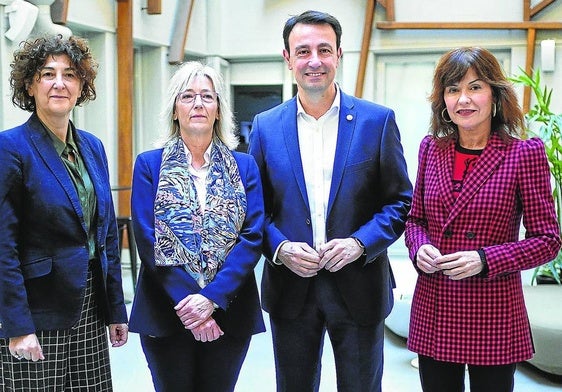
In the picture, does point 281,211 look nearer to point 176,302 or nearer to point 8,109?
point 176,302

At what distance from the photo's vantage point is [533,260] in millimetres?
2068

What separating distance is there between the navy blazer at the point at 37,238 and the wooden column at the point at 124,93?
4.42 m

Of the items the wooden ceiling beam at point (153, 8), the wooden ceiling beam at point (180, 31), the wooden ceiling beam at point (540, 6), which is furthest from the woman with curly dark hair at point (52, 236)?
the wooden ceiling beam at point (540, 6)

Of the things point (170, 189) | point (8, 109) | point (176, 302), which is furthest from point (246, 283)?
point (8, 109)

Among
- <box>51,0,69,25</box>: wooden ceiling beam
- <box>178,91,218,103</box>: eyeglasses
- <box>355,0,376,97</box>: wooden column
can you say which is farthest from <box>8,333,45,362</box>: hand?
<box>355,0,376,97</box>: wooden column

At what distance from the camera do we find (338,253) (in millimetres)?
2254

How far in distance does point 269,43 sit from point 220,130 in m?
5.94

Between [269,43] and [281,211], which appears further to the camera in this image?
[269,43]

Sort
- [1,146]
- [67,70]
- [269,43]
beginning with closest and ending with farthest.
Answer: [1,146] → [67,70] → [269,43]

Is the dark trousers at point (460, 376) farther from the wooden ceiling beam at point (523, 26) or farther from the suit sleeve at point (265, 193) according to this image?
the wooden ceiling beam at point (523, 26)

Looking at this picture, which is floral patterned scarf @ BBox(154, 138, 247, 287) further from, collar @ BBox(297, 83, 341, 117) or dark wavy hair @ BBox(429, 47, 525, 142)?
dark wavy hair @ BBox(429, 47, 525, 142)

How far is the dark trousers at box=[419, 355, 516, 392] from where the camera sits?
211 centimetres

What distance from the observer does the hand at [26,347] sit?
2029mm

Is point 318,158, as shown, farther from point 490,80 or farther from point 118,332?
point 118,332
